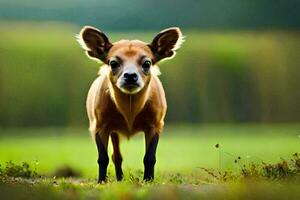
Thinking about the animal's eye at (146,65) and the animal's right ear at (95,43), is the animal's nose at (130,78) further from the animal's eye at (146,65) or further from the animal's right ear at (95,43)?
the animal's right ear at (95,43)

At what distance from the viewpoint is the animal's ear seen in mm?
5934

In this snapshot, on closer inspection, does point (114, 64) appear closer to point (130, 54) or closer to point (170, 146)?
point (130, 54)

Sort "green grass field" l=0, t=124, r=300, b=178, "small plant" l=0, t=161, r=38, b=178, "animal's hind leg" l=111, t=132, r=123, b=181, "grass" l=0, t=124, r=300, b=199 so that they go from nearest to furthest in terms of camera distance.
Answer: "grass" l=0, t=124, r=300, b=199
"small plant" l=0, t=161, r=38, b=178
"animal's hind leg" l=111, t=132, r=123, b=181
"green grass field" l=0, t=124, r=300, b=178

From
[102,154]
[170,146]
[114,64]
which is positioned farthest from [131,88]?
[170,146]

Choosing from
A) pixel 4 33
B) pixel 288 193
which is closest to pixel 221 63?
pixel 4 33

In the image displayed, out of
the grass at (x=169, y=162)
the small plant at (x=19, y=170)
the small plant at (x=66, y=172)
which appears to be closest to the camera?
the grass at (x=169, y=162)

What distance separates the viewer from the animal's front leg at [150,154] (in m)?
5.93

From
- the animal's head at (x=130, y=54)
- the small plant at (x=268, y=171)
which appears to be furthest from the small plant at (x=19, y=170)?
the small plant at (x=268, y=171)

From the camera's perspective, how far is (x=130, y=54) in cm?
578

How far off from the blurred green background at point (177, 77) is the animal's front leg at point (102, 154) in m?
0.90

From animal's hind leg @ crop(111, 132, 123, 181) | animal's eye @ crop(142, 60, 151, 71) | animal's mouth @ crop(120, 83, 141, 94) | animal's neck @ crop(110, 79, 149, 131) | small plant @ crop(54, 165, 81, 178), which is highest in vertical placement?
animal's eye @ crop(142, 60, 151, 71)

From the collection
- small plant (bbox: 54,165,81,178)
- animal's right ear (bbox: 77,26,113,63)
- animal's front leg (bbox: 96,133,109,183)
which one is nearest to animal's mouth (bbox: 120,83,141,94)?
animal's right ear (bbox: 77,26,113,63)

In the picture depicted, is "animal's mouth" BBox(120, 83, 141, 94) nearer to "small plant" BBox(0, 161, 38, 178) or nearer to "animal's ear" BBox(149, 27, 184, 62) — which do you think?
"animal's ear" BBox(149, 27, 184, 62)

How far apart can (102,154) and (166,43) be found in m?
0.79
